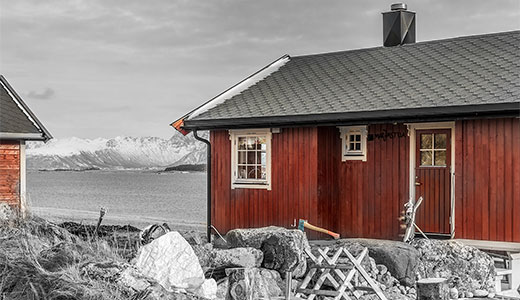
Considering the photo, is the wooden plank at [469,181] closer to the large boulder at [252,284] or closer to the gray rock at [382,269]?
the gray rock at [382,269]

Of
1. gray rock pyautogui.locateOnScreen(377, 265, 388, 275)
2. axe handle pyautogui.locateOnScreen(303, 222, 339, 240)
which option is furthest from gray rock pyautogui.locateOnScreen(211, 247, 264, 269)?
axe handle pyautogui.locateOnScreen(303, 222, 339, 240)

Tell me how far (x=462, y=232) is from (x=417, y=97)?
2.66 m

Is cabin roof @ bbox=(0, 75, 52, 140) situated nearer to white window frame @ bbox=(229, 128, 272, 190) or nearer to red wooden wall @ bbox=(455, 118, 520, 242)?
white window frame @ bbox=(229, 128, 272, 190)

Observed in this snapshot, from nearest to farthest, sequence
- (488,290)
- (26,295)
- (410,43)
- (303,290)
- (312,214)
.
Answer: (26,295)
(303,290)
(488,290)
(312,214)
(410,43)

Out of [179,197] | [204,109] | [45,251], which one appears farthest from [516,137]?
[179,197]

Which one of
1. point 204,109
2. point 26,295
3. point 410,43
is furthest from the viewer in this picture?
point 410,43

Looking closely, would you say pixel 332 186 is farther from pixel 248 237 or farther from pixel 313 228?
pixel 248 237

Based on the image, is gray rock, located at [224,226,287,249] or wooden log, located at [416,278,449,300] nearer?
wooden log, located at [416,278,449,300]

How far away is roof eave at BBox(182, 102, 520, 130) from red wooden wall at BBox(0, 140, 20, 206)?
5.55 m

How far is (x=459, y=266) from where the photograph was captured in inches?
484

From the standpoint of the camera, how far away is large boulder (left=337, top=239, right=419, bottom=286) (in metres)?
12.0

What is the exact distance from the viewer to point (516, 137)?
40.8ft

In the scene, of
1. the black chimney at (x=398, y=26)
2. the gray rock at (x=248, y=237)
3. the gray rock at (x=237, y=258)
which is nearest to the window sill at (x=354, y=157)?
the gray rock at (x=248, y=237)

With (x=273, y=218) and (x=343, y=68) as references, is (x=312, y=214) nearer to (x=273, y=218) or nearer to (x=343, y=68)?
(x=273, y=218)
